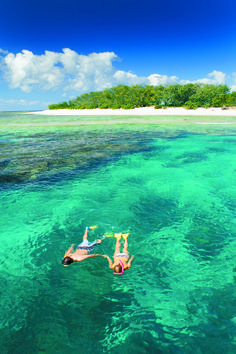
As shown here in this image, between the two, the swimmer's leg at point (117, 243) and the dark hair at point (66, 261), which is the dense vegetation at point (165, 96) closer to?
the swimmer's leg at point (117, 243)

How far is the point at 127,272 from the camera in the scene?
6484 mm

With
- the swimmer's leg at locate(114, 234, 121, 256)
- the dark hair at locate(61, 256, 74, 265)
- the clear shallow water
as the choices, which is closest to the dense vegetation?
the clear shallow water

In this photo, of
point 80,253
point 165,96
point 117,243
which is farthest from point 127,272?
point 165,96

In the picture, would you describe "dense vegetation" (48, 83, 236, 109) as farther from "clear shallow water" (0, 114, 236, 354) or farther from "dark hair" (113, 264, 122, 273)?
"dark hair" (113, 264, 122, 273)

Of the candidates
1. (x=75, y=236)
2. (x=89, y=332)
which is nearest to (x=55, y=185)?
(x=75, y=236)

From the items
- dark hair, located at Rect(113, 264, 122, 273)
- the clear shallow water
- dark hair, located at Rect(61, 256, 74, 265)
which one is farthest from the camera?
dark hair, located at Rect(61, 256, 74, 265)

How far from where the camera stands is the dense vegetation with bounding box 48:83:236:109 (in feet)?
249

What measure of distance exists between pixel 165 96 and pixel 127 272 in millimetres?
87972

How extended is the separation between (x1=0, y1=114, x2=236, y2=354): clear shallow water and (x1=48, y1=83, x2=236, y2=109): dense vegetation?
7051cm

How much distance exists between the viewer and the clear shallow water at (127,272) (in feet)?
15.6

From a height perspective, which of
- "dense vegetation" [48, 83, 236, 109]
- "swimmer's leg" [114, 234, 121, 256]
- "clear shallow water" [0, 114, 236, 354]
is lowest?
"clear shallow water" [0, 114, 236, 354]

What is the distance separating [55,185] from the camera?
13133 mm

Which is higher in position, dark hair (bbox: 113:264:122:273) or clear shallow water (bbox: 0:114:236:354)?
dark hair (bbox: 113:264:122:273)

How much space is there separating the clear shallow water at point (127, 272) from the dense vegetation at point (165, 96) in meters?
70.5
